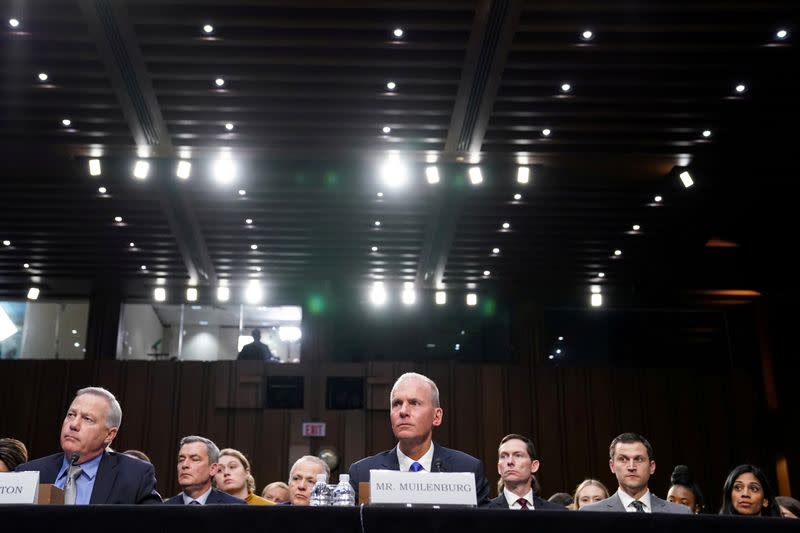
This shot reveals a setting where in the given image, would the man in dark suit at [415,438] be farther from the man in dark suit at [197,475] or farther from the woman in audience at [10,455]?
the woman in audience at [10,455]

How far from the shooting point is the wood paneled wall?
13.3 meters

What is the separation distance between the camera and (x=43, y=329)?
1410cm

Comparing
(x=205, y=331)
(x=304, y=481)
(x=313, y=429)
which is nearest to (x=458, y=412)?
(x=313, y=429)

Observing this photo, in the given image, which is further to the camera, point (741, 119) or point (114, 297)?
point (114, 297)

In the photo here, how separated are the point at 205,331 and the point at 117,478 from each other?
10905 millimetres

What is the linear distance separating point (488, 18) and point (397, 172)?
2712 mm

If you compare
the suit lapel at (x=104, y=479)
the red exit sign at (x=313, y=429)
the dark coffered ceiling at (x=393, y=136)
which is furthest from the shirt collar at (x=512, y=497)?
the red exit sign at (x=313, y=429)

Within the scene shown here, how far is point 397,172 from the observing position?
9852 mm

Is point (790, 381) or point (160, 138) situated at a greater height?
point (160, 138)

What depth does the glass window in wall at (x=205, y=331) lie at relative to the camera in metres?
14.0

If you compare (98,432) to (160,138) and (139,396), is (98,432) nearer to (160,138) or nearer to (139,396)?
(160,138)

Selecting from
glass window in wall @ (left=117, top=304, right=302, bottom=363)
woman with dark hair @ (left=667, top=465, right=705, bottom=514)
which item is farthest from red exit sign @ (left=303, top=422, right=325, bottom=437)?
woman with dark hair @ (left=667, top=465, right=705, bottom=514)

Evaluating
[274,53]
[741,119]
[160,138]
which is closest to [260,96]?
[274,53]

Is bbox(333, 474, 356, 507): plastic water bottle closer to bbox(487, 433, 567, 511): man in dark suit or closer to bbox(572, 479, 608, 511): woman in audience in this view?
bbox(487, 433, 567, 511): man in dark suit
